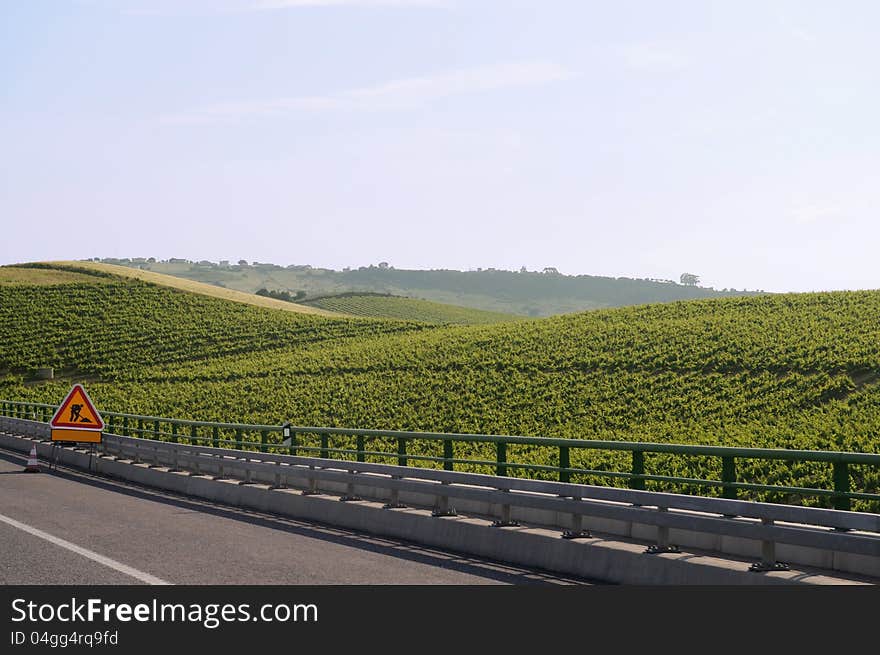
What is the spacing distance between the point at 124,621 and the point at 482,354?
193ft

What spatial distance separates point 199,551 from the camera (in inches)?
505

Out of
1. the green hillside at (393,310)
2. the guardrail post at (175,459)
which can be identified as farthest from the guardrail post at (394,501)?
the green hillside at (393,310)

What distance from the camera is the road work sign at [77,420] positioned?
25.9 m

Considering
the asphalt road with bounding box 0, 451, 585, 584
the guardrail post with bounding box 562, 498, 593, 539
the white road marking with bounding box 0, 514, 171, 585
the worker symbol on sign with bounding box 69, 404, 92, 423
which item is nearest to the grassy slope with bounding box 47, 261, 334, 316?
the worker symbol on sign with bounding box 69, 404, 92, 423

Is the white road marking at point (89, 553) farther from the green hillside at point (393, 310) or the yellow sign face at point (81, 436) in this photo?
the green hillside at point (393, 310)

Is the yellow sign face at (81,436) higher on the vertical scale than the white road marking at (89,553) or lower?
higher

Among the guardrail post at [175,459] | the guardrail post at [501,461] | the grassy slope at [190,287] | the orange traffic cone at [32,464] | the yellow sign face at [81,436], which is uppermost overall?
the grassy slope at [190,287]

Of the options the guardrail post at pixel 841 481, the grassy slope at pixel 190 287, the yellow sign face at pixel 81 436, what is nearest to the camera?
the guardrail post at pixel 841 481

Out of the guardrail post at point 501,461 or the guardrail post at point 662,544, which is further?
the guardrail post at point 501,461

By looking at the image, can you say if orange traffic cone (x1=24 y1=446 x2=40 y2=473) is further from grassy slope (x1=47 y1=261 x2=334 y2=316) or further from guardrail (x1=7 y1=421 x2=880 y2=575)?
grassy slope (x1=47 y1=261 x2=334 y2=316)

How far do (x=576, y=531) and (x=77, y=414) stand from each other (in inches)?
674

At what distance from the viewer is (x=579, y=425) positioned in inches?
1724

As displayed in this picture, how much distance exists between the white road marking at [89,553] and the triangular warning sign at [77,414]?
9643 millimetres

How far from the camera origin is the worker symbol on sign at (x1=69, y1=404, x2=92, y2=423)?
26.2 m
